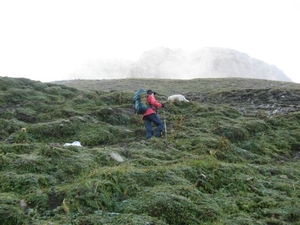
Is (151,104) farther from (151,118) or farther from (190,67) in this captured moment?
(190,67)

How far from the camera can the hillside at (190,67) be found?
16200cm

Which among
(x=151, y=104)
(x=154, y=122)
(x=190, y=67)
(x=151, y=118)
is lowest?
(x=154, y=122)

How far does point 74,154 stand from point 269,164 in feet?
24.3

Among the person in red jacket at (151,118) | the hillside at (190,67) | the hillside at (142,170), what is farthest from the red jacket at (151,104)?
the hillside at (190,67)

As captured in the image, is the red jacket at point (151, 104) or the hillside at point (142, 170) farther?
the red jacket at point (151, 104)

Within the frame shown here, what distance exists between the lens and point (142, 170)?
363 inches

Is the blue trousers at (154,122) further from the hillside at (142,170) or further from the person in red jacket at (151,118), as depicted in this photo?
the hillside at (142,170)

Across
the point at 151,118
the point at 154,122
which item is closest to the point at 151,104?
the point at 151,118

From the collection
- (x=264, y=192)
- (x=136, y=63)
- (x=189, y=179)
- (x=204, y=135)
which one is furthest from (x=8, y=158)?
(x=136, y=63)

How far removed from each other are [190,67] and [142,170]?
6026 inches

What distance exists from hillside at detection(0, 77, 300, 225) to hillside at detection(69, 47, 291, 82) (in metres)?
135

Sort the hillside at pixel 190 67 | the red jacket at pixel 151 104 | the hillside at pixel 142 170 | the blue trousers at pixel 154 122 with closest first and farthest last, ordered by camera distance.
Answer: the hillside at pixel 142 170, the blue trousers at pixel 154 122, the red jacket at pixel 151 104, the hillside at pixel 190 67

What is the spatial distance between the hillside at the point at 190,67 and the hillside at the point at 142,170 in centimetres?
13474

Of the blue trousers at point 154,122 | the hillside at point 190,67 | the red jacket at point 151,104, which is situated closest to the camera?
the blue trousers at point 154,122
